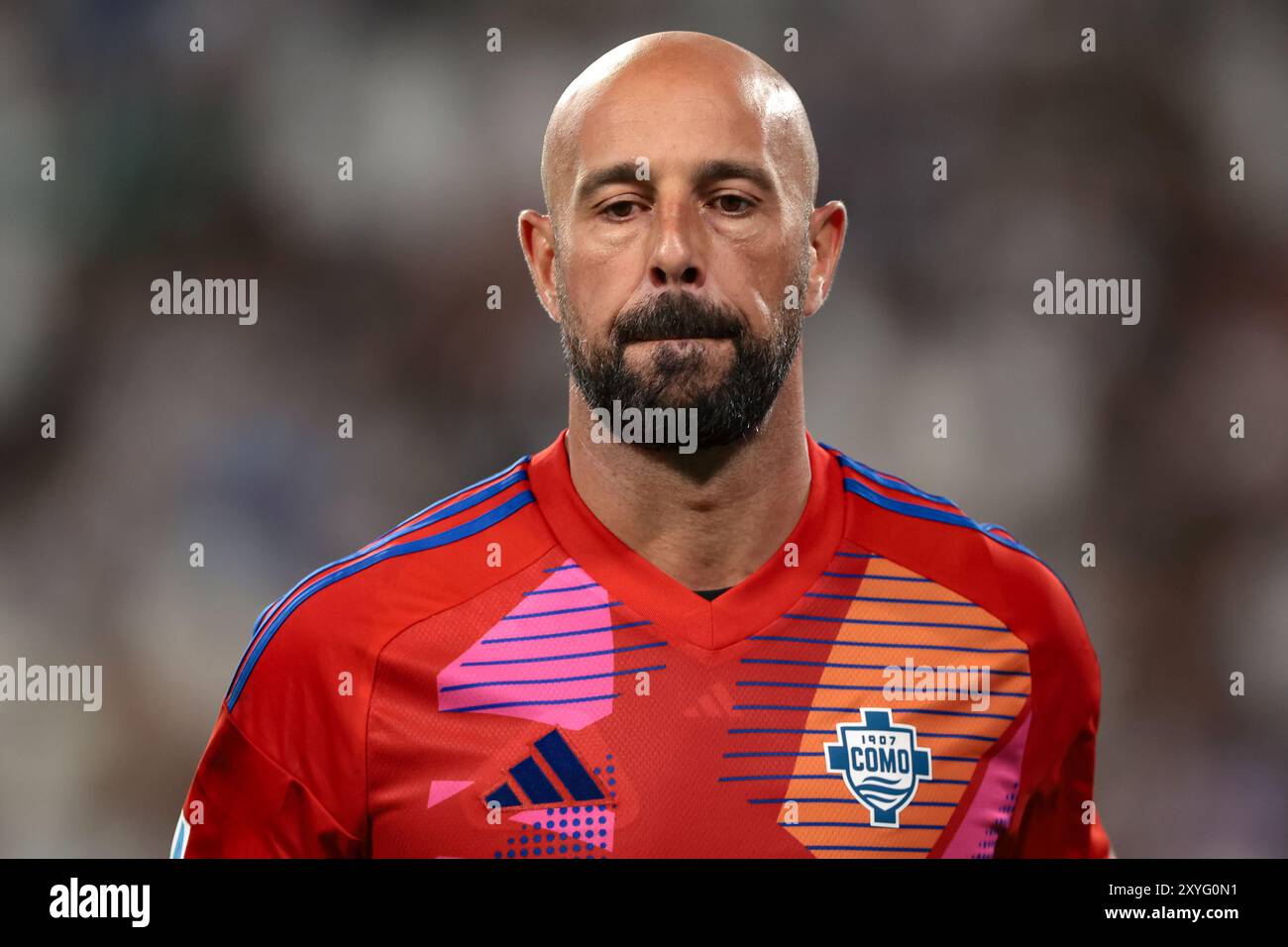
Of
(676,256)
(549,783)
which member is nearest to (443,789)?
(549,783)

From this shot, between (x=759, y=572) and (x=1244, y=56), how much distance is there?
3320mm

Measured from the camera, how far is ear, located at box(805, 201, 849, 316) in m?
3.16

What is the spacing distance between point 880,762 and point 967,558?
1.71 ft

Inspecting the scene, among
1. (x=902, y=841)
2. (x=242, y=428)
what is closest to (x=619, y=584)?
(x=902, y=841)

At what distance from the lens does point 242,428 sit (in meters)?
5.02

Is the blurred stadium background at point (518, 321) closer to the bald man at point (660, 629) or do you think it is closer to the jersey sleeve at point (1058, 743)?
the jersey sleeve at point (1058, 743)

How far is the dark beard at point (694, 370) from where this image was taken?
279 centimetres

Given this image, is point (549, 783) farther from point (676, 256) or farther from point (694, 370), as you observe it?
point (676, 256)

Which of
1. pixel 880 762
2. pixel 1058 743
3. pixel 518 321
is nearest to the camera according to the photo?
pixel 880 762

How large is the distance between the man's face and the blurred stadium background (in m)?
2.18

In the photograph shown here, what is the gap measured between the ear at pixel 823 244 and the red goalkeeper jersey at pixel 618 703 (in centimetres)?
37

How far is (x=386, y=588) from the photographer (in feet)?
9.70

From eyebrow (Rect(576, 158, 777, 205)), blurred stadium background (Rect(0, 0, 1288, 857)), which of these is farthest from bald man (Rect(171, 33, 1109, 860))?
blurred stadium background (Rect(0, 0, 1288, 857))
